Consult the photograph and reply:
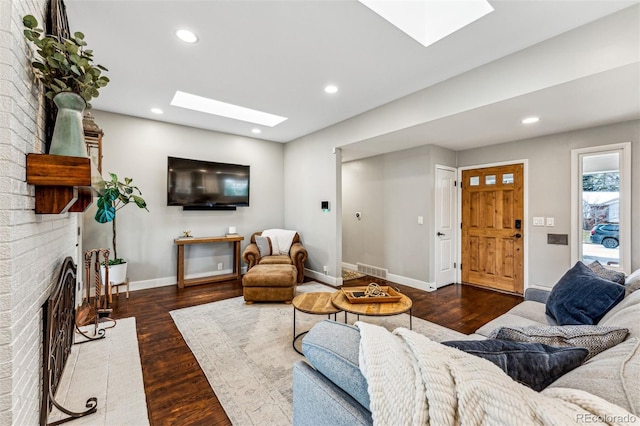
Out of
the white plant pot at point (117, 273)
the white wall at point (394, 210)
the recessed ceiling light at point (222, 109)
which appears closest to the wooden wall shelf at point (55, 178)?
the recessed ceiling light at point (222, 109)

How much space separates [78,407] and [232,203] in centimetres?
363

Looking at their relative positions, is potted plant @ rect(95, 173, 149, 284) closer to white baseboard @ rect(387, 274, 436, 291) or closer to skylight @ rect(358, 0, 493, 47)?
skylight @ rect(358, 0, 493, 47)

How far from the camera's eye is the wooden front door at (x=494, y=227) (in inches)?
165

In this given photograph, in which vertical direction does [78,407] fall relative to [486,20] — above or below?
below

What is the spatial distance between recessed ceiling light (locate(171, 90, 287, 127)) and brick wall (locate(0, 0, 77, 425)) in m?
2.46

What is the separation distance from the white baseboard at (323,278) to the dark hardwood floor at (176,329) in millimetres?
362

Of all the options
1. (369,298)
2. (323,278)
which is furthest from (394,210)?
(369,298)

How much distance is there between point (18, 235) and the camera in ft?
3.58

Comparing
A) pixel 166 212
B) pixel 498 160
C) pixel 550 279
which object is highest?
pixel 498 160

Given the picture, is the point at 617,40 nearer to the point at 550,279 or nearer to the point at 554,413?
the point at 554,413

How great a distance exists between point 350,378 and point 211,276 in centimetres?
458

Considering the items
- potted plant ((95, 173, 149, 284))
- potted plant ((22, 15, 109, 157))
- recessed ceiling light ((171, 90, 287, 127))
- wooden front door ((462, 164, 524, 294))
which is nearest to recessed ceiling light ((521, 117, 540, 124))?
wooden front door ((462, 164, 524, 294))

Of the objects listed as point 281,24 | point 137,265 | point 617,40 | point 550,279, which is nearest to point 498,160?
point 550,279

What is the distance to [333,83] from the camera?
314 cm
